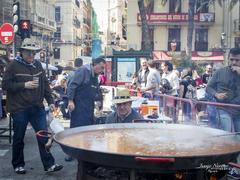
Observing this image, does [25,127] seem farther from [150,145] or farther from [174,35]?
[174,35]

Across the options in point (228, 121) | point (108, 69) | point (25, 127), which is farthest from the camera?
point (108, 69)

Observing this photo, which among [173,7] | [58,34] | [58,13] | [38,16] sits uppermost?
[58,13]

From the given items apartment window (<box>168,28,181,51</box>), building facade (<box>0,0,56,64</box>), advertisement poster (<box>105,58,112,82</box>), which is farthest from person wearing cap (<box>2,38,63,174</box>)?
apartment window (<box>168,28,181,51</box>)

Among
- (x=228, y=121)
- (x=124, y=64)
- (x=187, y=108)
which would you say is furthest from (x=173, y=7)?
(x=228, y=121)

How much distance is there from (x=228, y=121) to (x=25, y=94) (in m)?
2.80

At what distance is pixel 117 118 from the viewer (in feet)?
17.6

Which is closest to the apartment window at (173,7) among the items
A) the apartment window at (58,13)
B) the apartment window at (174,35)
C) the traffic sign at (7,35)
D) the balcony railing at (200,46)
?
the apartment window at (174,35)

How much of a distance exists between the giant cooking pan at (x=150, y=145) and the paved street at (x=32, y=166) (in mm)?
2255

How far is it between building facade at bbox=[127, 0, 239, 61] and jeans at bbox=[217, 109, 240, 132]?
40.9 meters

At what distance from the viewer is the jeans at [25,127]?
6.42m

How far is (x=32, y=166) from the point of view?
281 inches

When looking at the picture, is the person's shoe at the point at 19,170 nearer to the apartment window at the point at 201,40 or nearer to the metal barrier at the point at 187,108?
the metal barrier at the point at 187,108

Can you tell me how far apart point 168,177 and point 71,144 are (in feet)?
2.65

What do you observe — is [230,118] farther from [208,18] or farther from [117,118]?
[208,18]
